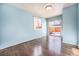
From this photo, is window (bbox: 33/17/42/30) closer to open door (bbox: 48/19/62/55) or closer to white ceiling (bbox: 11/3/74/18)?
white ceiling (bbox: 11/3/74/18)

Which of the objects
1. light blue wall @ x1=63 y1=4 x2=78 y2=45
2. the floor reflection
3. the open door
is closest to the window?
the open door

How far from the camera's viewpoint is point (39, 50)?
4.87ft

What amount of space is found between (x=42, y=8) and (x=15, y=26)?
2.20 feet

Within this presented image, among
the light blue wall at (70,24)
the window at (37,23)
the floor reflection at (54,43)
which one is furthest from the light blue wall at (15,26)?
the light blue wall at (70,24)

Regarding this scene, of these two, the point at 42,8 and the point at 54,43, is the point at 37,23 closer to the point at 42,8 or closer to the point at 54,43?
the point at 42,8

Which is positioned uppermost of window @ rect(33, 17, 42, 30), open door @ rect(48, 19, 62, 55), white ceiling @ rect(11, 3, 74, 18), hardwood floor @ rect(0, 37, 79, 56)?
white ceiling @ rect(11, 3, 74, 18)

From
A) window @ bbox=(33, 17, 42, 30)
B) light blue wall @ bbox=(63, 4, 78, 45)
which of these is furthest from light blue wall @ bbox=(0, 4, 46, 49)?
light blue wall @ bbox=(63, 4, 78, 45)

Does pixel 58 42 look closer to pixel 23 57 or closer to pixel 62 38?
pixel 62 38

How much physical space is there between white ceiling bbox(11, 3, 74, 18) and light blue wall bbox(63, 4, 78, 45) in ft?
0.39

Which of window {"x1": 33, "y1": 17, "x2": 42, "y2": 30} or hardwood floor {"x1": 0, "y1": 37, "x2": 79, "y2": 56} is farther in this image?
window {"x1": 33, "y1": 17, "x2": 42, "y2": 30}

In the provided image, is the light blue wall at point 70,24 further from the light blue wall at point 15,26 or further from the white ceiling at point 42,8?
the light blue wall at point 15,26

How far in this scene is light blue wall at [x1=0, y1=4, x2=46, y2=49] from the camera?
4.52 ft

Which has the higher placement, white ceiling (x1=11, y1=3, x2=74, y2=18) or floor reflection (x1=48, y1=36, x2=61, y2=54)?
white ceiling (x1=11, y1=3, x2=74, y2=18)

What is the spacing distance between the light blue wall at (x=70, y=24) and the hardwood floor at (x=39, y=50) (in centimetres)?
15
